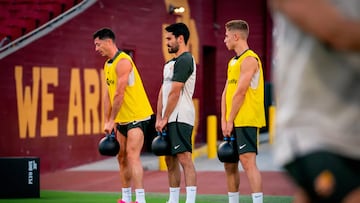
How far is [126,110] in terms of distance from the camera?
10.8 metres

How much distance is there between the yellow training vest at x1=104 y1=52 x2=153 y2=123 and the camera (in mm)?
10758

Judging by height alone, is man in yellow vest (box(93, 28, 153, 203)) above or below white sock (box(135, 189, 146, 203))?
above

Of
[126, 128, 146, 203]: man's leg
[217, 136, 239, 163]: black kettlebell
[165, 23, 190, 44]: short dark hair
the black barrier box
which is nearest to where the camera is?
[217, 136, 239, 163]: black kettlebell

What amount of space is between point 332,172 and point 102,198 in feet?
33.0

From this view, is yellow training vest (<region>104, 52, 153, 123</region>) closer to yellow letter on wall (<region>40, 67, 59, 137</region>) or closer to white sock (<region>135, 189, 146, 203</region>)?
white sock (<region>135, 189, 146, 203</region>)

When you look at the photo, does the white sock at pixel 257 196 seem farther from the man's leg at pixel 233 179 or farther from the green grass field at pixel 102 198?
the green grass field at pixel 102 198

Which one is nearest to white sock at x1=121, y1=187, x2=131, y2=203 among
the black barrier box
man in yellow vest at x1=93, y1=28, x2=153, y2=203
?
man in yellow vest at x1=93, y1=28, x2=153, y2=203

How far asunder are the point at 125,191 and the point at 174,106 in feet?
3.99

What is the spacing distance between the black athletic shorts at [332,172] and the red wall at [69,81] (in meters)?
13.5

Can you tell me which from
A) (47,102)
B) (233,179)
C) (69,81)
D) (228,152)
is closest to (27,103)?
(47,102)

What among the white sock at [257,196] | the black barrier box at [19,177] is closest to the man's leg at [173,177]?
the white sock at [257,196]

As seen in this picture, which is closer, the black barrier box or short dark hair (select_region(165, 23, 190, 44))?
short dark hair (select_region(165, 23, 190, 44))

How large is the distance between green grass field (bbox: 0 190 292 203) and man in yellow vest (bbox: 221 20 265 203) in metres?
2.62

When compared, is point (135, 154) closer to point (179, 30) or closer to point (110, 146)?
point (110, 146)
